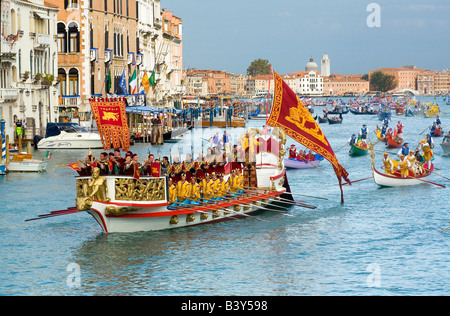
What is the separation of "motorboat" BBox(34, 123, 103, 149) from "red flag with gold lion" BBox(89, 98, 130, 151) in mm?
11473

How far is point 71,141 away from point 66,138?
1.13 feet

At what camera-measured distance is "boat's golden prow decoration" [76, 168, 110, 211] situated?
22188 mm

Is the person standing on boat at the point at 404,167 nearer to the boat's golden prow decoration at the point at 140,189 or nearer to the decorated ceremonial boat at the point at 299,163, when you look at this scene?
the decorated ceremonial boat at the point at 299,163

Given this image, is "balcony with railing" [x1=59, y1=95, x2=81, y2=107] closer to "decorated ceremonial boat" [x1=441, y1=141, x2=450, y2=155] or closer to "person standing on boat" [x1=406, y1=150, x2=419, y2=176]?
"decorated ceremonial boat" [x1=441, y1=141, x2=450, y2=155]

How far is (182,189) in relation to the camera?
997 inches

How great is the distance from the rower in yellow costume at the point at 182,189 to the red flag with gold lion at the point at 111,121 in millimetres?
10919

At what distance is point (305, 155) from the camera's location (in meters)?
45.0

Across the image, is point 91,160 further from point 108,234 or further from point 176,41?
point 176,41

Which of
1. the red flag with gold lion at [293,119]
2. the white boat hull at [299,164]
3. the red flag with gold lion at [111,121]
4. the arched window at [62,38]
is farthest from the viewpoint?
the arched window at [62,38]

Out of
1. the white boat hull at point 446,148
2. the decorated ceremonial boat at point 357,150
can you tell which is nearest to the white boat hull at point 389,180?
the decorated ceremonial boat at point 357,150

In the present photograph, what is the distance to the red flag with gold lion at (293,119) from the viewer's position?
88.6 feet

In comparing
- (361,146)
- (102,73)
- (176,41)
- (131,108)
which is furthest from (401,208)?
(176,41)

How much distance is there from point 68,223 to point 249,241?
593 centimetres
